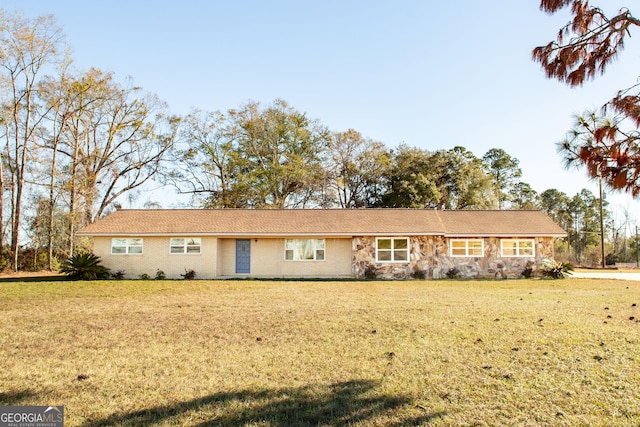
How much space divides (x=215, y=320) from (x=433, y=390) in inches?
218

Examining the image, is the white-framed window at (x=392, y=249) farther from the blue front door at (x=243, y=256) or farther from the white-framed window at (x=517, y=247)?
the blue front door at (x=243, y=256)

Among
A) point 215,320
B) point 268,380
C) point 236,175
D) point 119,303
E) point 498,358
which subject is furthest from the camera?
point 236,175

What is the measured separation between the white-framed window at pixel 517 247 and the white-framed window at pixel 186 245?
15.9 meters

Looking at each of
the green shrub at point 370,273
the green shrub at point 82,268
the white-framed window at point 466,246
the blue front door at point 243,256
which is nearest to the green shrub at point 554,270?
the white-framed window at point 466,246

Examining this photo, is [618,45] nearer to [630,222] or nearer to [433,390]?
[433,390]

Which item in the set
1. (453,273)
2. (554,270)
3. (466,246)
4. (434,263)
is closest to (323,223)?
(434,263)

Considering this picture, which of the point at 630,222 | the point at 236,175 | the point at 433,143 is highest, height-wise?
the point at 433,143

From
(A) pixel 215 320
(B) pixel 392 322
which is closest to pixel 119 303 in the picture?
(A) pixel 215 320

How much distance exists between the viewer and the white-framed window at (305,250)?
75.2 ft

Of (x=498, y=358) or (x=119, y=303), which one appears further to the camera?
(x=119, y=303)

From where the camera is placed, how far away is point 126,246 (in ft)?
73.6

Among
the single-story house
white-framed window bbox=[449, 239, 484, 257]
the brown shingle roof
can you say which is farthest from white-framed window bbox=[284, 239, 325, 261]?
white-framed window bbox=[449, 239, 484, 257]

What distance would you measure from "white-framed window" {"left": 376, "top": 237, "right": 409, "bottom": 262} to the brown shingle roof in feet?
2.05

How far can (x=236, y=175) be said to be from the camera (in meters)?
38.8
